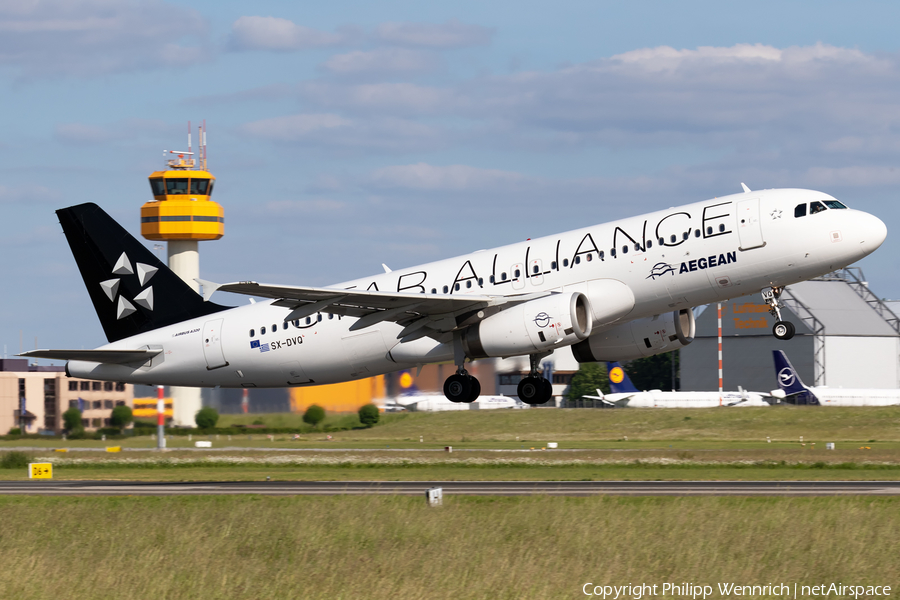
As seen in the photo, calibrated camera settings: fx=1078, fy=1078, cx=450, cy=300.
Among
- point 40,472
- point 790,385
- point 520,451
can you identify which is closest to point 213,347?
point 40,472

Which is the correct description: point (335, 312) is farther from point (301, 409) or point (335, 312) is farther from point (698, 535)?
point (301, 409)

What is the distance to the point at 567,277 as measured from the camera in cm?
3316

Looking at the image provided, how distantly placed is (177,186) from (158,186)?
2079 mm

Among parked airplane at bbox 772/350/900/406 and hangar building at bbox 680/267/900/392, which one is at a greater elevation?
hangar building at bbox 680/267/900/392

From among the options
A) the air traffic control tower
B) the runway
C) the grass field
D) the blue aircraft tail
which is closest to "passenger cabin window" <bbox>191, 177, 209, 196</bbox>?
the air traffic control tower

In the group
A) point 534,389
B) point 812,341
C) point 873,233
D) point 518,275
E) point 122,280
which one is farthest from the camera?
point 812,341

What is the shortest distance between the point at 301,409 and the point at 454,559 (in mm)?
29917

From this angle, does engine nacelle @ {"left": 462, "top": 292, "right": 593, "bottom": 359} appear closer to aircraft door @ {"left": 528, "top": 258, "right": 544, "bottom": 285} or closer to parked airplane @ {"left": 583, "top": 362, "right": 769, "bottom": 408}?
aircraft door @ {"left": 528, "top": 258, "right": 544, "bottom": 285}

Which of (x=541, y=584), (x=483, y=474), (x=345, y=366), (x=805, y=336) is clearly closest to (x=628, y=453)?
(x=483, y=474)

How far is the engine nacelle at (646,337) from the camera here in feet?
120

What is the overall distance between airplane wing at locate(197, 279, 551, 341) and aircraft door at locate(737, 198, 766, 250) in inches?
239

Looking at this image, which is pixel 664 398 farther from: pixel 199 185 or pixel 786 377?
pixel 199 185

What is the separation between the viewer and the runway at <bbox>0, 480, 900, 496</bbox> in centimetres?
3297

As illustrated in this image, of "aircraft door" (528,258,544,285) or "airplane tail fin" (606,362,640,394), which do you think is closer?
"aircraft door" (528,258,544,285)
